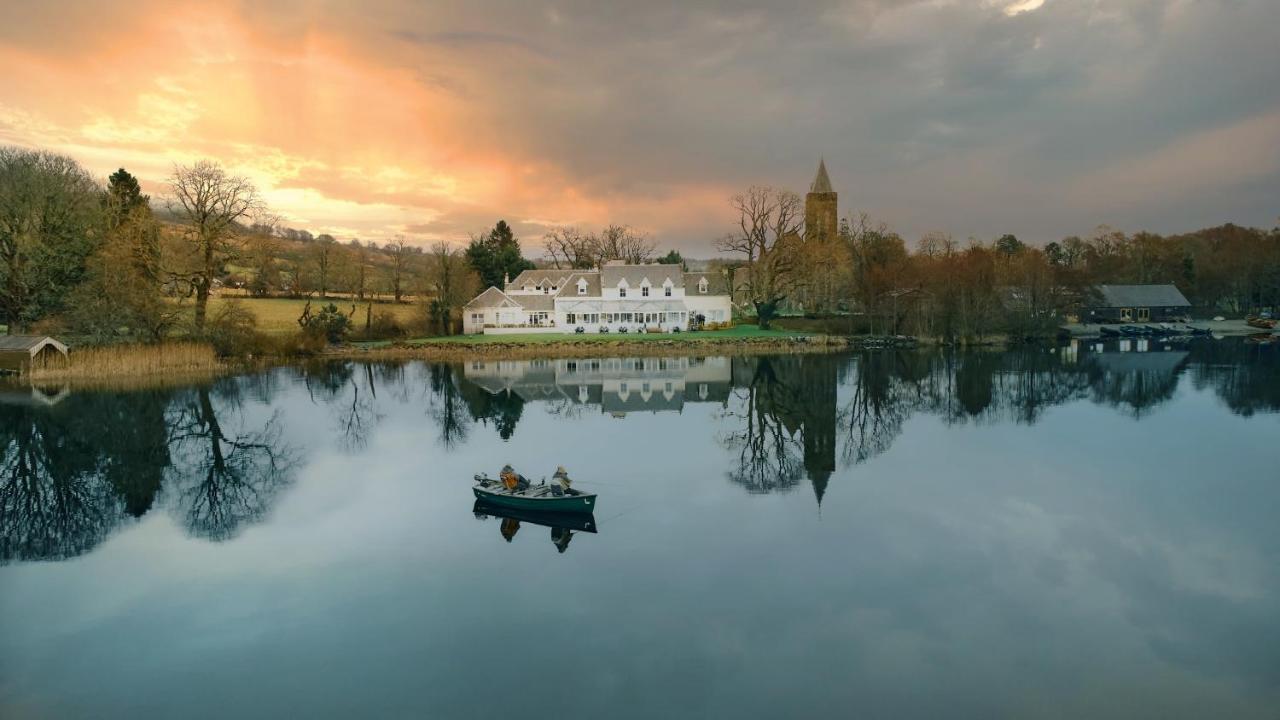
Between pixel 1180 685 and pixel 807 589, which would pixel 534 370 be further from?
pixel 1180 685

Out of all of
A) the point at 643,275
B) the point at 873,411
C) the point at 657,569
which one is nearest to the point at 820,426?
the point at 873,411

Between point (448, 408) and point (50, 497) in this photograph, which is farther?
point (448, 408)

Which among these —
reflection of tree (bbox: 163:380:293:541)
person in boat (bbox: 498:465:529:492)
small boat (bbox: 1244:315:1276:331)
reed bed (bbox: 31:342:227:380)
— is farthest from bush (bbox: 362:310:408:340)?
small boat (bbox: 1244:315:1276:331)

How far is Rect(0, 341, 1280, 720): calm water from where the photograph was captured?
9391 millimetres

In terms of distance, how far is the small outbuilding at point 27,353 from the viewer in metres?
38.7

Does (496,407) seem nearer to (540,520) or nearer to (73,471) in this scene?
(73,471)

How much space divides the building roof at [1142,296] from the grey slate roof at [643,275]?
151ft

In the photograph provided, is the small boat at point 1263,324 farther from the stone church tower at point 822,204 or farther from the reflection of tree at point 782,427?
the reflection of tree at point 782,427

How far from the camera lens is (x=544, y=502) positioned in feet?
52.1

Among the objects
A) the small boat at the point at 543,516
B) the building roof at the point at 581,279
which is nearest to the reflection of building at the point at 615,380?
the small boat at the point at 543,516

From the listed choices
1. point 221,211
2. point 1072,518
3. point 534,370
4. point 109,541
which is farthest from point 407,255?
point 1072,518

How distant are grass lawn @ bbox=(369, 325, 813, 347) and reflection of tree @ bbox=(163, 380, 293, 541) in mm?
27267

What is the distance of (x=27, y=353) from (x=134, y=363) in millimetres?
→ 4602

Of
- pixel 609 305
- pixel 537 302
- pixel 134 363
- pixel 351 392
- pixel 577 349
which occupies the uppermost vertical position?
pixel 537 302
